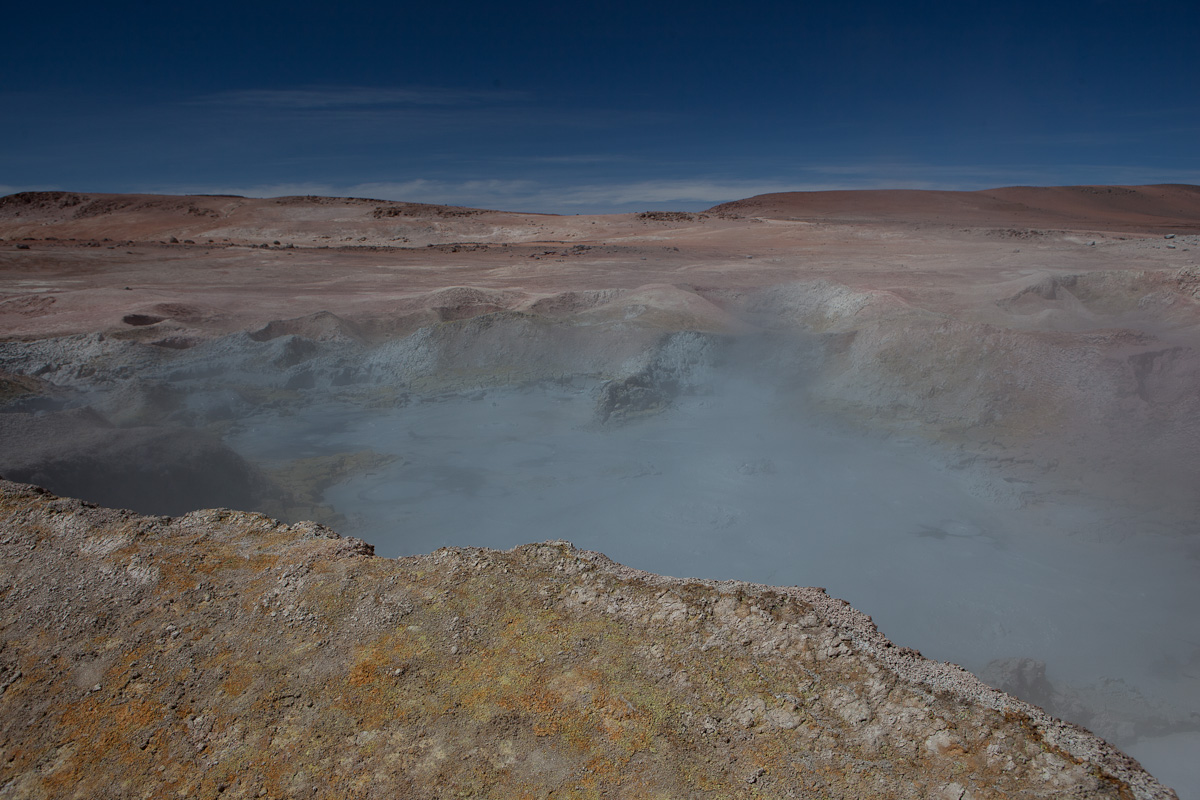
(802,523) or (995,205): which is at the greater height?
(995,205)

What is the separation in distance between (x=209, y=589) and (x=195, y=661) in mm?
334

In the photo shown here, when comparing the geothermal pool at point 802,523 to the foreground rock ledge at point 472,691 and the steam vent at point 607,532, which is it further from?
the foreground rock ledge at point 472,691

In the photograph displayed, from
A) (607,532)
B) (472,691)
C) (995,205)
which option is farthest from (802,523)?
(995,205)

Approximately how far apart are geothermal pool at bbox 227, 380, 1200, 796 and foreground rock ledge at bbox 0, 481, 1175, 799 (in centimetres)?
327

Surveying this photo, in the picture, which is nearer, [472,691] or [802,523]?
[472,691]

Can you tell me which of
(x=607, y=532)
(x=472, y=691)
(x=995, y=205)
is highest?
(x=995, y=205)

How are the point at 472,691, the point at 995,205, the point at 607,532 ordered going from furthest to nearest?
the point at 995,205 < the point at 607,532 < the point at 472,691

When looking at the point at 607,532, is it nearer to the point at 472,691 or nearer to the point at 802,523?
the point at 802,523

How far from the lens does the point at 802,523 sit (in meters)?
5.86

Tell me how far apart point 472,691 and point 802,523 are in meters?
4.68

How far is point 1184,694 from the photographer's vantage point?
14.2 feet

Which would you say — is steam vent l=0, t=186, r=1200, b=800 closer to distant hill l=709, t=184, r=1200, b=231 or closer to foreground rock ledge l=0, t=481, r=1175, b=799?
foreground rock ledge l=0, t=481, r=1175, b=799

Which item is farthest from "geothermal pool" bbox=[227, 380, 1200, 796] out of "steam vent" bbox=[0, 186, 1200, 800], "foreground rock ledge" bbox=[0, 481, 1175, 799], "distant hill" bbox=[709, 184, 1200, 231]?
"distant hill" bbox=[709, 184, 1200, 231]

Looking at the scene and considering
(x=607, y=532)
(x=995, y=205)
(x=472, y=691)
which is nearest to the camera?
(x=472, y=691)
